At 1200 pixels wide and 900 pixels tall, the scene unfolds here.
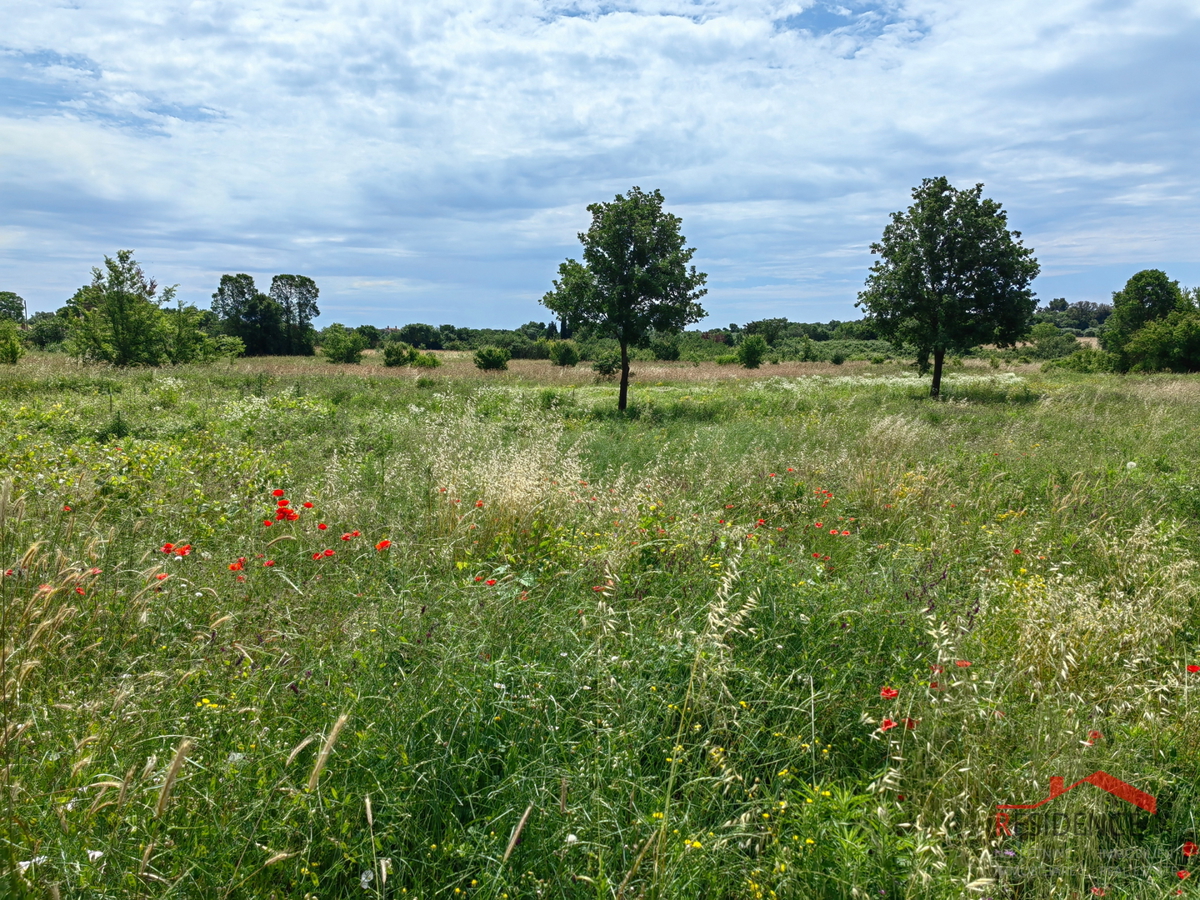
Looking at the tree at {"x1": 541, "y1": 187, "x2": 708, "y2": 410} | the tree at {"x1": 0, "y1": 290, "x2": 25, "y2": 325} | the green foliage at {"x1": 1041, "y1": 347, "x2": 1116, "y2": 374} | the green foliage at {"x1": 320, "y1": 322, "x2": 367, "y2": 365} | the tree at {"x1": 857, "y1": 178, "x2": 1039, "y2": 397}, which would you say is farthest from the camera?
the tree at {"x1": 0, "y1": 290, "x2": 25, "y2": 325}

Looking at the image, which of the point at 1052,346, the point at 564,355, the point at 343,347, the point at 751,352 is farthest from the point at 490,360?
the point at 1052,346

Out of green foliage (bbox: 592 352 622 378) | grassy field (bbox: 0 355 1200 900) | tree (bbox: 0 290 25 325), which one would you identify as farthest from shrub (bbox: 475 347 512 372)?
tree (bbox: 0 290 25 325)

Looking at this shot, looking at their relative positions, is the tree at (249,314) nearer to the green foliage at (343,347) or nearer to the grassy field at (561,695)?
the green foliage at (343,347)

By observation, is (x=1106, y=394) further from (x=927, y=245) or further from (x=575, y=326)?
(x=575, y=326)

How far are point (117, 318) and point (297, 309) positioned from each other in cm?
4984

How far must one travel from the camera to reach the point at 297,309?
69000 millimetres

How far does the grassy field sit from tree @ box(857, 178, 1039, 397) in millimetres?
16956

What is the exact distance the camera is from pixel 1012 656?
3438 mm

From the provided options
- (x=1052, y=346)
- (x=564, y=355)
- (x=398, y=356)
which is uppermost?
(x=1052, y=346)

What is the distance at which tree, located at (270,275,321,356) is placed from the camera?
2623 inches

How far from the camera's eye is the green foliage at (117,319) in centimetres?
2273

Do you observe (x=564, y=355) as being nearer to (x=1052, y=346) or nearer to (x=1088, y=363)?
(x=1088, y=363)

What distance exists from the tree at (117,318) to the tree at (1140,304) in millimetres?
60726

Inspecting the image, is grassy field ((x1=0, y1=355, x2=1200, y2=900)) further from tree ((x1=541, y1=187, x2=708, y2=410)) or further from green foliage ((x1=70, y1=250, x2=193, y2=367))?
green foliage ((x1=70, y1=250, x2=193, y2=367))
